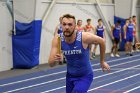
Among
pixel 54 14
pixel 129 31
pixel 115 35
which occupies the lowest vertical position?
pixel 115 35

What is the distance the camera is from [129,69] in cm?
1243

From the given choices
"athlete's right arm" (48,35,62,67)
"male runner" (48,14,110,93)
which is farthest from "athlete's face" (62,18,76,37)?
"athlete's right arm" (48,35,62,67)

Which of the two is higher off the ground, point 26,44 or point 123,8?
point 123,8

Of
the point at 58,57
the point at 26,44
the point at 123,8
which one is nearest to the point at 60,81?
the point at 26,44

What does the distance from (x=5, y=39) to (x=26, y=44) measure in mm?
803

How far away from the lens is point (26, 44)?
13.0 m

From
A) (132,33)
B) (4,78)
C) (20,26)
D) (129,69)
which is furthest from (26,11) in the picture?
(132,33)

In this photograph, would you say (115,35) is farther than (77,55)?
Yes

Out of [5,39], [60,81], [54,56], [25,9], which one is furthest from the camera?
[25,9]

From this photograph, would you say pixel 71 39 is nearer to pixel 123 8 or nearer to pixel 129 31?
pixel 129 31

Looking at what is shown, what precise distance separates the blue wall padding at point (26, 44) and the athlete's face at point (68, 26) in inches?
305

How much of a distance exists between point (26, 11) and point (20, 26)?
0.61m

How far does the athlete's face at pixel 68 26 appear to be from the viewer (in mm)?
5086

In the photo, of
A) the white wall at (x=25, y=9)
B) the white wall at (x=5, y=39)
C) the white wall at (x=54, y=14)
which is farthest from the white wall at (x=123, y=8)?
the white wall at (x=5, y=39)
